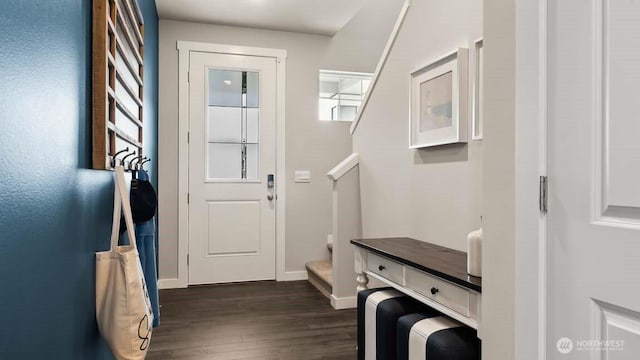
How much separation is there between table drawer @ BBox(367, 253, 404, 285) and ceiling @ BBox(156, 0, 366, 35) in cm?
243

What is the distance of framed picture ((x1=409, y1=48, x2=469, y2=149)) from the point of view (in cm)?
206

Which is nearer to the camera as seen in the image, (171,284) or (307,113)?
(171,284)

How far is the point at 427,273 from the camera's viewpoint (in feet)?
5.80

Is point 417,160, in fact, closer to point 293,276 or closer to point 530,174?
point 530,174

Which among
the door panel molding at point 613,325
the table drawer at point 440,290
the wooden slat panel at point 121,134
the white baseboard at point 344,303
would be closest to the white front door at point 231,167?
the white baseboard at point 344,303

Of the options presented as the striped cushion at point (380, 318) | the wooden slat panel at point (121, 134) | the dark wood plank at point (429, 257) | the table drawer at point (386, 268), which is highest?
the wooden slat panel at point (121, 134)

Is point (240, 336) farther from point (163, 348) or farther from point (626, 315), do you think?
point (626, 315)

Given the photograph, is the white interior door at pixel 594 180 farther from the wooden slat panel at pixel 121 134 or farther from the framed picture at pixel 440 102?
the wooden slat panel at pixel 121 134

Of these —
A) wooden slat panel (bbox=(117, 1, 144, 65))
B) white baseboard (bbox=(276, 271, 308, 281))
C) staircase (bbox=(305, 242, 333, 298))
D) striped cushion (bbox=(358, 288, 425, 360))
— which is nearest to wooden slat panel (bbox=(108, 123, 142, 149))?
wooden slat panel (bbox=(117, 1, 144, 65))

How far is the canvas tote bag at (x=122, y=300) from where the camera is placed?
4.29 feet

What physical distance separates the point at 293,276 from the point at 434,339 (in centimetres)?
296

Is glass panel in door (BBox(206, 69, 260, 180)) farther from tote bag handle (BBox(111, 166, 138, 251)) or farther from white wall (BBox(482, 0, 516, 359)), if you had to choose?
white wall (BBox(482, 0, 516, 359))

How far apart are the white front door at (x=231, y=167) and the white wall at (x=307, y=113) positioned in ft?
0.55

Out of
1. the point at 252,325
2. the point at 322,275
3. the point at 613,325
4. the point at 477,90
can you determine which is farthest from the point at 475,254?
the point at 322,275
